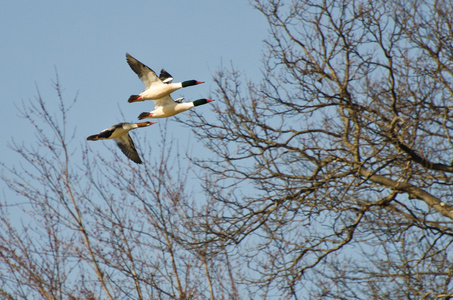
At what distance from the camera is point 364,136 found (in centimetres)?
899

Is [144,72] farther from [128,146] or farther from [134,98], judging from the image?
[128,146]

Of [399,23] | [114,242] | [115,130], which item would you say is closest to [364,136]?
[399,23]

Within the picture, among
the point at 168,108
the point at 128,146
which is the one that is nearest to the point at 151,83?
the point at 168,108

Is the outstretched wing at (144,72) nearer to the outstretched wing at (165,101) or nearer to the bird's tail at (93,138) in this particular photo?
the outstretched wing at (165,101)

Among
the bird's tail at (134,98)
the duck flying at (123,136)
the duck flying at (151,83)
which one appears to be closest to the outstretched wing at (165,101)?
the duck flying at (151,83)

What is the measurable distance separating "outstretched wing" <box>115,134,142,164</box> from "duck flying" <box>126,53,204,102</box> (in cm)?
102

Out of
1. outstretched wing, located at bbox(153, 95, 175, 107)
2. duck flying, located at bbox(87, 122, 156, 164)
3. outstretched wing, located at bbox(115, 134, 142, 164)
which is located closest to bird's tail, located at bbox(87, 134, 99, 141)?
duck flying, located at bbox(87, 122, 156, 164)

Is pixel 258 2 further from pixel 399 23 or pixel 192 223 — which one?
pixel 192 223

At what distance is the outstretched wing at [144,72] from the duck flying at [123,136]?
35.6 inches

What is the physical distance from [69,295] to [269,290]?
2.65 metres

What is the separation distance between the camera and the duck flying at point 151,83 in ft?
40.3

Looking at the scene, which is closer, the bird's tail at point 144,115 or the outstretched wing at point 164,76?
the bird's tail at point 144,115

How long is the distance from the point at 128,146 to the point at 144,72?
4.92ft

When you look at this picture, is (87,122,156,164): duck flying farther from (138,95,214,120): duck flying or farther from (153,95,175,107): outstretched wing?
(153,95,175,107): outstretched wing
